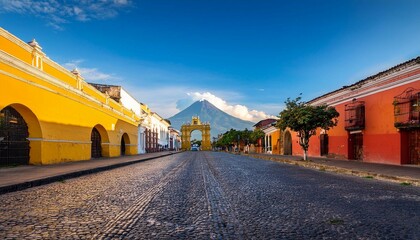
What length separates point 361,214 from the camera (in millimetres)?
5371

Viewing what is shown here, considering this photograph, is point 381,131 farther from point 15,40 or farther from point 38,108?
point 15,40

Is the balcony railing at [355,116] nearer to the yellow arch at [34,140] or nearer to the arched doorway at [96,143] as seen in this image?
the yellow arch at [34,140]

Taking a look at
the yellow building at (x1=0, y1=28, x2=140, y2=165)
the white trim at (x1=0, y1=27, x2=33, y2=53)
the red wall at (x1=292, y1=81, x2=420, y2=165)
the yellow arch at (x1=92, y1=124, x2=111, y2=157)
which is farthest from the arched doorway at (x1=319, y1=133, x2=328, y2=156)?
the white trim at (x1=0, y1=27, x2=33, y2=53)

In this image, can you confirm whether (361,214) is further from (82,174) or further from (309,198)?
(82,174)

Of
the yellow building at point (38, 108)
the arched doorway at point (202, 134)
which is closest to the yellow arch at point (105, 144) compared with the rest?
the yellow building at point (38, 108)

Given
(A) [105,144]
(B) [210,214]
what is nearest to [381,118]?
(B) [210,214]

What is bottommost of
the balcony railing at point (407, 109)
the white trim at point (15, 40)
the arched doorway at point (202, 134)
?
the arched doorway at point (202, 134)

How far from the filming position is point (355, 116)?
71.3 feet

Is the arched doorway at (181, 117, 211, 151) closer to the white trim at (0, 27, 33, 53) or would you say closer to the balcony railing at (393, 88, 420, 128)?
the balcony railing at (393, 88, 420, 128)

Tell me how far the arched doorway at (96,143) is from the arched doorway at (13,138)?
10.7m

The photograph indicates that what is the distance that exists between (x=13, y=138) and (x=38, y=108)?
189 cm

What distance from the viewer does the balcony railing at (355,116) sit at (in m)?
21.1

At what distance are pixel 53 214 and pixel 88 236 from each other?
1650mm

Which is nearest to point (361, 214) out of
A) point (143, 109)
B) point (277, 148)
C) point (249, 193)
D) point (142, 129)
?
point (249, 193)
